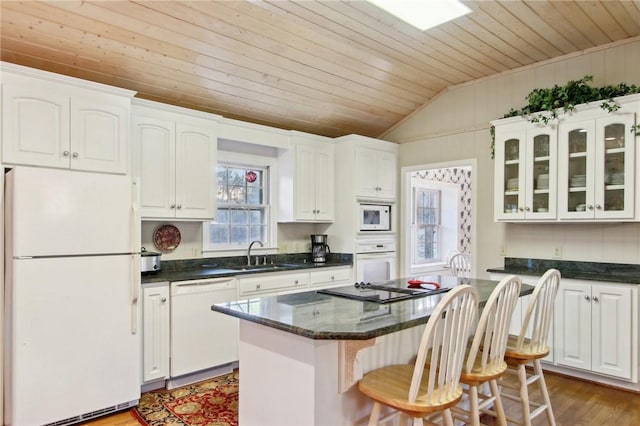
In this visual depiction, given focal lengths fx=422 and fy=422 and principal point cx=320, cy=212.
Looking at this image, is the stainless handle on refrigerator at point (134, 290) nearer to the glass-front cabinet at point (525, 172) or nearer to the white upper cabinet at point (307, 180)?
the white upper cabinet at point (307, 180)

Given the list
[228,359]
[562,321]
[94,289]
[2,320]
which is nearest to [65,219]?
[94,289]

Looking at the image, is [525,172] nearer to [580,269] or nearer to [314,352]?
[580,269]

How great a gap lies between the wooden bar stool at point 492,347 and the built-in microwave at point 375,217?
2.63m

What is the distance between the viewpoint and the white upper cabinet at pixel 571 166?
332cm

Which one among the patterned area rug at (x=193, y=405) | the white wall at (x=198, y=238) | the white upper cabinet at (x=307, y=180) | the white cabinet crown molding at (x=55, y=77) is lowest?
the patterned area rug at (x=193, y=405)

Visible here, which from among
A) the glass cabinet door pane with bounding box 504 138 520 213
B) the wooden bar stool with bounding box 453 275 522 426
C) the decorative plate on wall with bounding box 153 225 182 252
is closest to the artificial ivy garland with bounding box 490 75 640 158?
the glass cabinet door pane with bounding box 504 138 520 213

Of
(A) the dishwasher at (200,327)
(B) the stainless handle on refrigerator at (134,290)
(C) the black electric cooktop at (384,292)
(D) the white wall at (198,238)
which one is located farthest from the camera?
(D) the white wall at (198,238)

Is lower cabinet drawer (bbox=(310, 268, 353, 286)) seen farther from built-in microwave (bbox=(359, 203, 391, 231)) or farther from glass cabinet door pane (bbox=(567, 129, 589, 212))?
glass cabinet door pane (bbox=(567, 129, 589, 212))

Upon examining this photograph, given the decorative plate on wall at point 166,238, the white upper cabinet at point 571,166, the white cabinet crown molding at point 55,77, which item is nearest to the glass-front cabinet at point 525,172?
the white upper cabinet at point 571,166

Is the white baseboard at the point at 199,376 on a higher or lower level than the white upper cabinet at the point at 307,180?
lower

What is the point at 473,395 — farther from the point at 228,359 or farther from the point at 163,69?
the point at 163,69

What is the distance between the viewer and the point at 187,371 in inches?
131

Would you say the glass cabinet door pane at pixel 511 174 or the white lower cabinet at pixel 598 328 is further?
the glass cabinet door pane at pixel 511 174

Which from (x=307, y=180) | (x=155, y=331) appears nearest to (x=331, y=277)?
(x=307, y=180)
